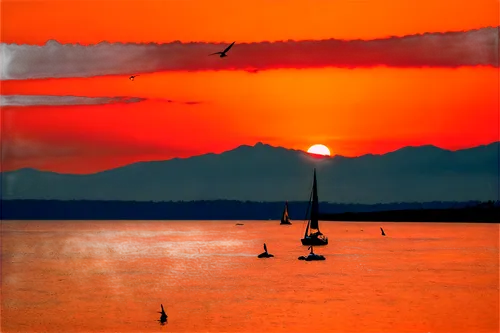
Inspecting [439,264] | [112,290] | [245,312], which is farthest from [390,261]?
[245,312]

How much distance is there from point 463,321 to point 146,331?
872 inches

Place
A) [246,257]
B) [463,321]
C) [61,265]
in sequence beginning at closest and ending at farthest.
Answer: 1. [463,321]
2. [61,265]
3. [246,257]

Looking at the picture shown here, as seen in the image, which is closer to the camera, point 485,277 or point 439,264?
point 485,277

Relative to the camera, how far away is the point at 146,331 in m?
63.2

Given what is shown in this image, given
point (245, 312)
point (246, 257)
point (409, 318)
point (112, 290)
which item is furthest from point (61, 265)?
point (409, 318)

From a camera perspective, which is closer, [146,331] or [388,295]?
[146,331]

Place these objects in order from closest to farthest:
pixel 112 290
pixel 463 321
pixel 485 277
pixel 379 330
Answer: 1. pixel 379 330
2. pixel 463 321
3. pixel 112 290
4. pixel 485 277

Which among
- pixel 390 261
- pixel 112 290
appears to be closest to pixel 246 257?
pixel 390 261

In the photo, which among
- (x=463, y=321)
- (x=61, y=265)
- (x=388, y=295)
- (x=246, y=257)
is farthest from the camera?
(x=246, y=257)

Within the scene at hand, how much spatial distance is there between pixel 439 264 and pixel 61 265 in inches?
1952

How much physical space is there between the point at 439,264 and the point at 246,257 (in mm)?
30724

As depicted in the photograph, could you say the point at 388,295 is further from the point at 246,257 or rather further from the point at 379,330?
the point at 246,257

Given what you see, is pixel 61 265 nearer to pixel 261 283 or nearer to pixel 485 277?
pixel 261 283

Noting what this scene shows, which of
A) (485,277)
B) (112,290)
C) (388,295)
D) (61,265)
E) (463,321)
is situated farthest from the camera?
(61,265)
